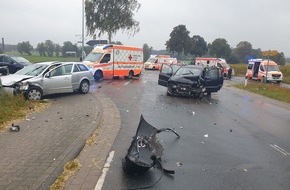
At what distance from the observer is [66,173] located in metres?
5.89

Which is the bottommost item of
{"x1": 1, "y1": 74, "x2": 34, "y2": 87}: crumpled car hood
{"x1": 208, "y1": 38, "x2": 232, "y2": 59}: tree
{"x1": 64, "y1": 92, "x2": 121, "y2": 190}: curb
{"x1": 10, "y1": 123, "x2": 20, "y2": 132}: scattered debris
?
{"x1": 64, "y1": 92, "x2": 121, "y2": 190}: curb

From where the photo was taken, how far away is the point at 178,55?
8800cm

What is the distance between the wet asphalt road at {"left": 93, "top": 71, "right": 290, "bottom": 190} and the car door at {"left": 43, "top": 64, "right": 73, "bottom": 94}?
285 centimetres

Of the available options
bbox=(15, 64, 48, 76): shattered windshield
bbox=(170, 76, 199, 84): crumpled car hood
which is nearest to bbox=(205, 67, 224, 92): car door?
bbox=(170, 76, 199, 84): crumpled car hood

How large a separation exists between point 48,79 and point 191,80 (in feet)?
25.4

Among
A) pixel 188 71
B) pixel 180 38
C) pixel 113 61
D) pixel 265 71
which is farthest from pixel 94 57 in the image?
pixel 180 38

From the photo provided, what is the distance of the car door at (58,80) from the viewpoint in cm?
1460

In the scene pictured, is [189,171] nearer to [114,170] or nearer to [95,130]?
[114,170]

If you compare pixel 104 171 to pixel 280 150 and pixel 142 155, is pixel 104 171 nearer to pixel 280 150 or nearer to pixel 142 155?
pixel 142 155

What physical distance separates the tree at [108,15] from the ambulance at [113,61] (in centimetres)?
2570

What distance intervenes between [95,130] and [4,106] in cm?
399

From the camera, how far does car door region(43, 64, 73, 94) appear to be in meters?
14.6

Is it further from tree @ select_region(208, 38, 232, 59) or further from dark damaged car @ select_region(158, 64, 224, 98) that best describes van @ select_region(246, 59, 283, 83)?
tree @ select_region(208, 38, 232, 59)

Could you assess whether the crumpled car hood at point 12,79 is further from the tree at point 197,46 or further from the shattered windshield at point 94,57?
the tree at point 197,46
